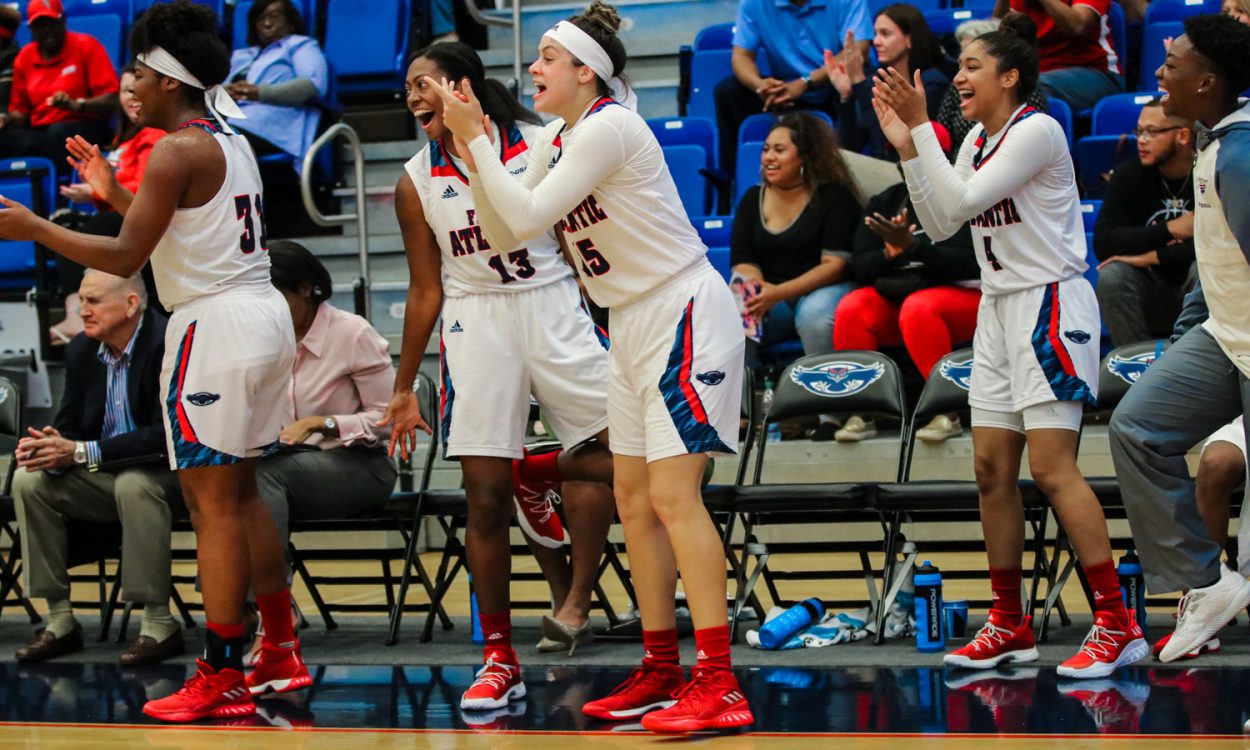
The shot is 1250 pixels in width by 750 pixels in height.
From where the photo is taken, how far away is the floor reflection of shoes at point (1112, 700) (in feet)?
11.5

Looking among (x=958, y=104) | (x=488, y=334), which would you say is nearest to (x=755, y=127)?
(x=958, y=104)

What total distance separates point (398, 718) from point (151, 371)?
6.12 ft

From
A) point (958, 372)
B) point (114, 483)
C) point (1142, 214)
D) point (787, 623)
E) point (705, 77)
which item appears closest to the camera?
point (787, 623)

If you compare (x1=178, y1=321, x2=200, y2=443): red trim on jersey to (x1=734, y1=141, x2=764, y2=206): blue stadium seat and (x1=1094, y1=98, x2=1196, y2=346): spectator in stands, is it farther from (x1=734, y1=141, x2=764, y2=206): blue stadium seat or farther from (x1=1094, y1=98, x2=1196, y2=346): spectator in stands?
(x1=734, y1=141, x2=764, y2=206): blue stadium seat

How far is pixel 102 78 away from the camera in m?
8.84

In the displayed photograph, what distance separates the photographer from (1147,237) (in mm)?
5930

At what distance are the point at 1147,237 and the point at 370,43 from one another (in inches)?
196

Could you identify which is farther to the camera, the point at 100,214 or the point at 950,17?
the point at 950,17

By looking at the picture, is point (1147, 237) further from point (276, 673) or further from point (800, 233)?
point (276, 673)

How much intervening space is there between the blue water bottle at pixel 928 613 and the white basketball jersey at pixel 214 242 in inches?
85.4

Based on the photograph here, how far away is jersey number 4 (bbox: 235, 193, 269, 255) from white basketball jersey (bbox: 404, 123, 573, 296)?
17.5 inches

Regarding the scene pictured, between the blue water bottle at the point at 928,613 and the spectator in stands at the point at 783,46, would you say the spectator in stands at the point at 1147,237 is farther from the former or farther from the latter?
the spectator in stands at the point at 783,46

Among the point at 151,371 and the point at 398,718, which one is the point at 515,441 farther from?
the point at 151,371

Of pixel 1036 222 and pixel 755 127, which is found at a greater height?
pixel 755 127
